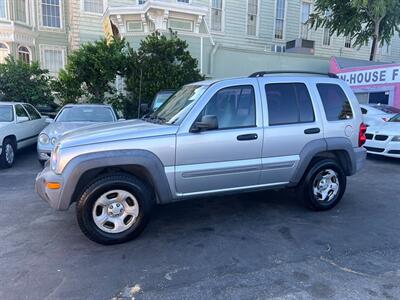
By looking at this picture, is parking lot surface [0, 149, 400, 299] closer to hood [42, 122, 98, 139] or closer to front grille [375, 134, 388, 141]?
hood [42, 122, 98, 139]

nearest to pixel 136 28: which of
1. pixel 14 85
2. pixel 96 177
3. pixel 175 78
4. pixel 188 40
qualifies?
pixel 188 40

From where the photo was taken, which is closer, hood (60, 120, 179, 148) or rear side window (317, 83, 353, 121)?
hood (60, 120, 179, 148)

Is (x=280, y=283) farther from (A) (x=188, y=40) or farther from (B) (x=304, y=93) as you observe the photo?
(A) (x=188, y=40)

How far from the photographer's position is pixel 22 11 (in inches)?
782

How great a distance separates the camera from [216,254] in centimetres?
351

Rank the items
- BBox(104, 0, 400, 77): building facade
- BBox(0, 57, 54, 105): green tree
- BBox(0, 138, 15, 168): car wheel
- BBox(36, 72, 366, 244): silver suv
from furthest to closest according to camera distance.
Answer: BBox(104, 0, 400, 77): building facade
BBox(0, 57, 54, 105): green tree
BBox(0, 138, 15, 168): car wheel
BBox(36, 72, 366, 244): silver suv

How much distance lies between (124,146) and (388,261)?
3145 millimetres

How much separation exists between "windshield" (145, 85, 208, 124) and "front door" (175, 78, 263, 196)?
0.52 feet

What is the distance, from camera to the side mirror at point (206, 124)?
3.68 meters

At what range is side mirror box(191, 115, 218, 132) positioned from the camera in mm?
3684

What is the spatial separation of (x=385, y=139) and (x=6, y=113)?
32.6 feet

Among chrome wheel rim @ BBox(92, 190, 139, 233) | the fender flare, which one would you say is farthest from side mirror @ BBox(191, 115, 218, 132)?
chrome wheel rim @ BBox(92, 190, 139, 233)

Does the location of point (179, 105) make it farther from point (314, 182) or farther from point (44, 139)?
point (44, 139)

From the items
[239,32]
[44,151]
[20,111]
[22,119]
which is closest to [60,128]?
[44,151]
